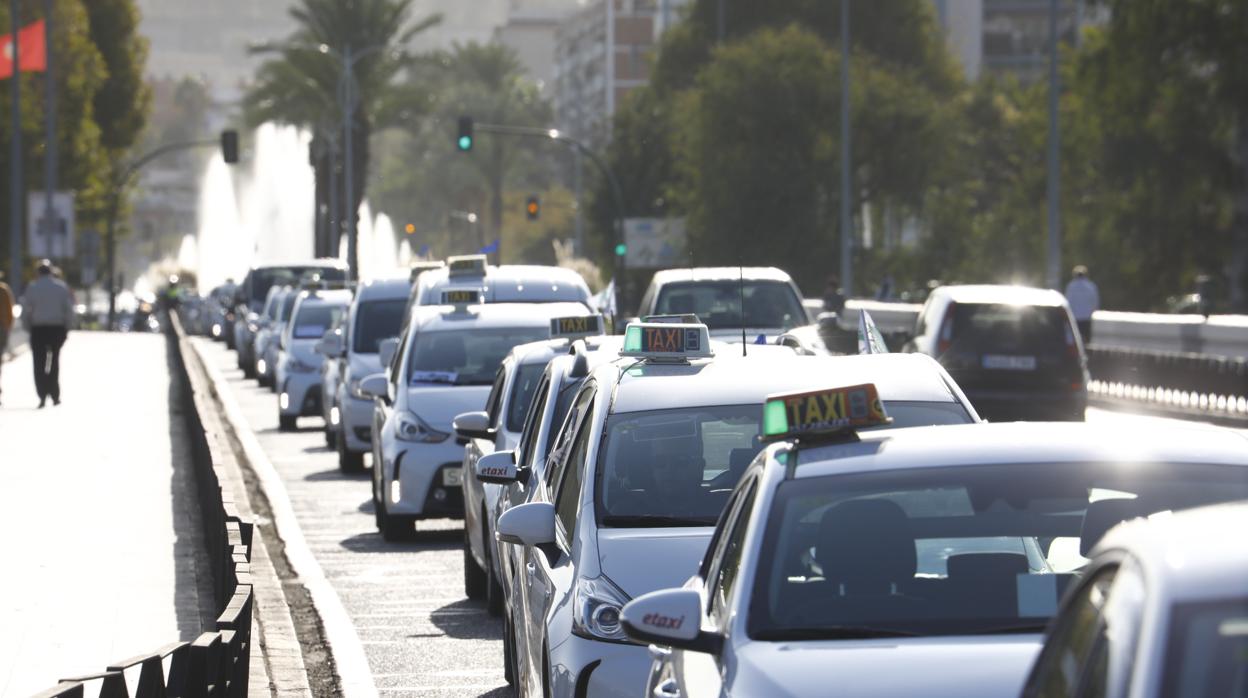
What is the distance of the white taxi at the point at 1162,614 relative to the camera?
114 inches

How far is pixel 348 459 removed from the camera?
21953 mm

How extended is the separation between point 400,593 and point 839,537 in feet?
26.3

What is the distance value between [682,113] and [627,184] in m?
22.1

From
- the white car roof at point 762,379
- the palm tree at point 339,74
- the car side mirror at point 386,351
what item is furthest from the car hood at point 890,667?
the palm tree at point 339,74

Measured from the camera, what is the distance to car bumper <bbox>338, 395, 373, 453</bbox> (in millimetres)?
21781

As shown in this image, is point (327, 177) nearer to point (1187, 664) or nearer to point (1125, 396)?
point (1125, 396)

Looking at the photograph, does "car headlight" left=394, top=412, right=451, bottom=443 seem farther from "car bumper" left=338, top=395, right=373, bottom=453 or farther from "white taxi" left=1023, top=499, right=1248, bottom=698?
"white taxi" left=1023, top=499, right=1248, bottom=698

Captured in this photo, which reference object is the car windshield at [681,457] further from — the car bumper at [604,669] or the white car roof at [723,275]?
the white car roof at [723,275]

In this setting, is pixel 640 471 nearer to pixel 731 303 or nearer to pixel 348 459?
pixel 348 459

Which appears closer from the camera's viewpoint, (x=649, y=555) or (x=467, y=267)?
(x=649, y=555)

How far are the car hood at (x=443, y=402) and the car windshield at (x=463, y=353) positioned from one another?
0.98 ft

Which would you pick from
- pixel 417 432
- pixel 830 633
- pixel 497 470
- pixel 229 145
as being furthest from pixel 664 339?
pixel 229 145

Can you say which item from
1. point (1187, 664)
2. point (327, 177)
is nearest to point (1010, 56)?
point (327, 177)

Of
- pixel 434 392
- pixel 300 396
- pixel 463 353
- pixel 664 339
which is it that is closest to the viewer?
pixel 664 339
